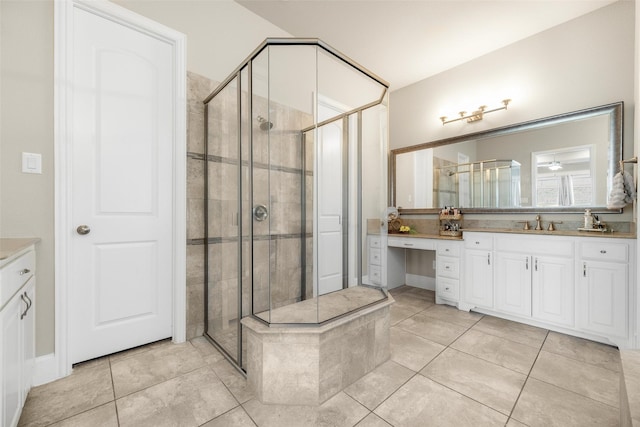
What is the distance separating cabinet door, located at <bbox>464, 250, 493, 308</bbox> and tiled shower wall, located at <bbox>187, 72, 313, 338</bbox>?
6.14 ft

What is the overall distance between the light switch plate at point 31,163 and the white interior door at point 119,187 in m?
0.15

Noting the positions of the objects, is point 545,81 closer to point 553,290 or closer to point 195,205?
point 553,290

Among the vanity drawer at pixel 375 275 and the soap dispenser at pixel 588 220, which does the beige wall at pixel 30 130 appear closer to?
the vanity drawer at pixel 375 275

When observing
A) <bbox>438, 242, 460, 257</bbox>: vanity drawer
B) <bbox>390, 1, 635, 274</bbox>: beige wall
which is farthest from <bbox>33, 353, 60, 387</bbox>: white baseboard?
<bbox>390, 1, 635, 274</bbox>: beige wall

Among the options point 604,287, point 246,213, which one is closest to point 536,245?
point 604,287

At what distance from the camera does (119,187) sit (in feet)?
6.03

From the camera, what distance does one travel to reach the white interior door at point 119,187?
1.70m

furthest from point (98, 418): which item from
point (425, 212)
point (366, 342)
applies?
point (425, 212)

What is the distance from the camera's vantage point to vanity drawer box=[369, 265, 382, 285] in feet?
6.70

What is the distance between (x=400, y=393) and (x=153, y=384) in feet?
4.61

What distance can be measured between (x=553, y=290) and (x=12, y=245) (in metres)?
3.63

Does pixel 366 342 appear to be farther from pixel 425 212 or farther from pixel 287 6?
pixel 287 6

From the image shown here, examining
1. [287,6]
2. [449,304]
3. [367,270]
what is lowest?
[449,304]

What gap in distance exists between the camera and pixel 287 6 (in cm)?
246
